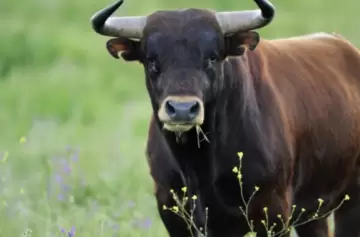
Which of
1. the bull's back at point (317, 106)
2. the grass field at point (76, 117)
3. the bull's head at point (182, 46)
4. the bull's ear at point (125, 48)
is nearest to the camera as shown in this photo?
the bull's head at point (182, 46)

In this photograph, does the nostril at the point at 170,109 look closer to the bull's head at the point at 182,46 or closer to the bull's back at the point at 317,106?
the bull's head at the point at 182,46

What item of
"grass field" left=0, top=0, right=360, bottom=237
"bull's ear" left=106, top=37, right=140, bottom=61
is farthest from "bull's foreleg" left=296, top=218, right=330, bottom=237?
"bull's ear" left=106, top=37, right=140, bottom=61

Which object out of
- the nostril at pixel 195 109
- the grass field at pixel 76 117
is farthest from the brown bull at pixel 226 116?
the grass field at pixel 76 117

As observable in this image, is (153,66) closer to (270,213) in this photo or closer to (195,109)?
(195,109)

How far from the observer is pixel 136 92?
16906 mm

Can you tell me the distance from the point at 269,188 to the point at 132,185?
11.6 ft

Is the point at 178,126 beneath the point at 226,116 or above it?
above

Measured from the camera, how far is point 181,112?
22.2ft

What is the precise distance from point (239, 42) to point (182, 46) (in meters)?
0.41

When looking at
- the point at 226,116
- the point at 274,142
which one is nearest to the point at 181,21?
the point at 226,116

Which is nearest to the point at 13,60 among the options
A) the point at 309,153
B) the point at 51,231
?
the point at 51,231

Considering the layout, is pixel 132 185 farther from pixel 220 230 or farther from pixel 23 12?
pixel 23 12

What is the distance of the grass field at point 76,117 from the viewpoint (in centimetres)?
966

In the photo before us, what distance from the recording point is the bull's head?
6.96 metres
